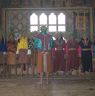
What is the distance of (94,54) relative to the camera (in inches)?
466

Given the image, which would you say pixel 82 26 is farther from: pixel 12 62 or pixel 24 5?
pixel 12 62

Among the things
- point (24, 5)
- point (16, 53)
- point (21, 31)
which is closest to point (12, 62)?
point (16, 53)

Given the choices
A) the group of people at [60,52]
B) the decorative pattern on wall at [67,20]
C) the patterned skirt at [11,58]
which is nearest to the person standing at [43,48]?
the group of people at [60,52]

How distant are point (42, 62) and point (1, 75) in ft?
10.4

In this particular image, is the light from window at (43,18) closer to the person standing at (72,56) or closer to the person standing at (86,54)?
the person standing at (72,56)

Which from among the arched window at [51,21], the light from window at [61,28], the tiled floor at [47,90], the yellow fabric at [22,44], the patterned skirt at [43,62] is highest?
the arched window at [51,21]

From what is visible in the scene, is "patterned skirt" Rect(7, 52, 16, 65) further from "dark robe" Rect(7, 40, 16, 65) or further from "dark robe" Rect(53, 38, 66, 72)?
"dark robe" Rect(53, 38, 66, 72)

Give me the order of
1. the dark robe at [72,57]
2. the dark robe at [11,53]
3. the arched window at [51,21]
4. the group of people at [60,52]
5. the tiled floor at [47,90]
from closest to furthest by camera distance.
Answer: the tiled floor at [47,90], the group of people at [60,52], the dark robe at [11,53], the dark robe at [72,57], the arched window at [51,21]

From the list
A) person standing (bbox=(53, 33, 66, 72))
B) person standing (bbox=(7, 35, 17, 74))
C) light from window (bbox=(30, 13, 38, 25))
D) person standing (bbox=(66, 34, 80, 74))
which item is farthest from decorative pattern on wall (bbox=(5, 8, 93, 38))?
person standing (bbox=(7, 35, 17, 74))

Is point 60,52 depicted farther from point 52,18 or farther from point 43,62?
point 43,62

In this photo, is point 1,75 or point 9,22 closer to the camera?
point 1,75

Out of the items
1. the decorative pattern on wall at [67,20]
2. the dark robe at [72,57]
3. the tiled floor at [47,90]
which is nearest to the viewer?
the tiled floor at [47,90]

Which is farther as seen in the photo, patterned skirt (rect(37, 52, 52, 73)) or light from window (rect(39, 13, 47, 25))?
light from window (rect(39, 13, 47, 25))

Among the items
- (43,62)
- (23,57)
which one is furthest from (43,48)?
(23,57)
